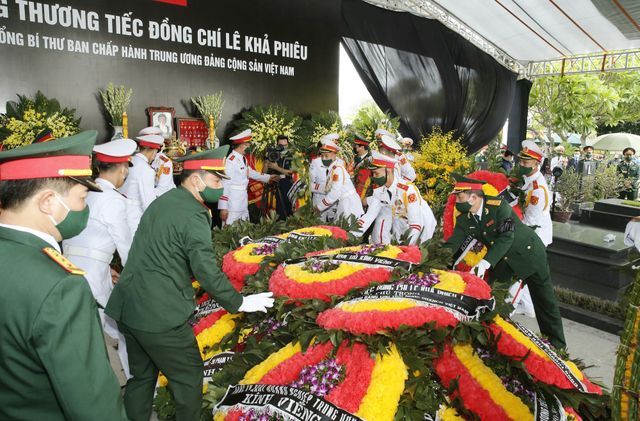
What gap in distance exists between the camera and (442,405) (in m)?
2.09

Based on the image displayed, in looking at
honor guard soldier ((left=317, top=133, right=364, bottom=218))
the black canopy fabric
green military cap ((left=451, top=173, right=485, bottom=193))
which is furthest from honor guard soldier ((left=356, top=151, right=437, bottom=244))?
the black canopy fabric

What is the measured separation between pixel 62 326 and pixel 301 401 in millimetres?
1086

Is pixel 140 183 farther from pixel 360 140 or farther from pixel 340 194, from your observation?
pixel 360 140

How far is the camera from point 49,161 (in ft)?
4.09

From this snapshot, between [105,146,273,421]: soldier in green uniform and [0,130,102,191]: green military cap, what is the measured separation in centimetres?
84

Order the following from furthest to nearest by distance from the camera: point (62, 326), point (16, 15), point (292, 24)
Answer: point (292, 24)
point (16, 15)
point (62, 326)

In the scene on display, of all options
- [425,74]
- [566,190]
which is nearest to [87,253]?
[566,190]

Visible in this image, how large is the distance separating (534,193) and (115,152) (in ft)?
12.8

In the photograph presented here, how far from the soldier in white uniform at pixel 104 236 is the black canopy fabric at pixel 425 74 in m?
7.24

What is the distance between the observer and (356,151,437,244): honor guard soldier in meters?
4.10

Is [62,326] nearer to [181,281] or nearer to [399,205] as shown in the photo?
[181,281]

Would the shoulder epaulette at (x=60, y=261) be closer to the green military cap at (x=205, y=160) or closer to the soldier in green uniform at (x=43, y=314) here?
the soldier in green uniform at (x=43, y=314)

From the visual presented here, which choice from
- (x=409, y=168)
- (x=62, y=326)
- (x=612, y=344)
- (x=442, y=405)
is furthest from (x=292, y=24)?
(x=62, y=326)

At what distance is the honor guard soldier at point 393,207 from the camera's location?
13.4 ft
